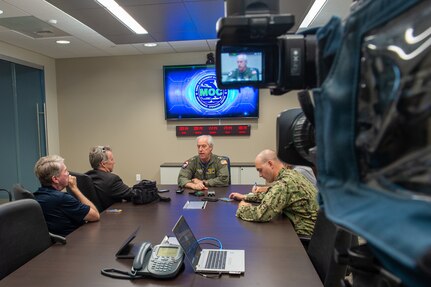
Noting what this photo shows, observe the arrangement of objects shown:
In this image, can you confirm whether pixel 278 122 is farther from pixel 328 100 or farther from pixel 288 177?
pixel 288 177

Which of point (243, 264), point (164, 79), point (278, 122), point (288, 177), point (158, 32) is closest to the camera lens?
point (278, 122)

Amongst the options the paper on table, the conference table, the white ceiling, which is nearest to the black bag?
the conference table

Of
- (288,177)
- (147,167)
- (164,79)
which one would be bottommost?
(147,167)

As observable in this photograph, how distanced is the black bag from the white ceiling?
1601mm

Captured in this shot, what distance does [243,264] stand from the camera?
1406 millimetres

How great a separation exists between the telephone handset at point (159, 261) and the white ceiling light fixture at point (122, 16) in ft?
7.33

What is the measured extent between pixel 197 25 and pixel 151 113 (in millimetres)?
2231

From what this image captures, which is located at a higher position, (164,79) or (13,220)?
(164,79)

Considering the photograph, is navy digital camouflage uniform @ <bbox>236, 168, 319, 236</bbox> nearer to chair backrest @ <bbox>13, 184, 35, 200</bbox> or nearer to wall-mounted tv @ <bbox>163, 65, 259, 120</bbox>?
chair backrest @ <bbox>13, 184, 35, 200</bbox>

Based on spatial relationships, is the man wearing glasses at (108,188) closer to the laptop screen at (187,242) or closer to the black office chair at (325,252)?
the laptop screen at (187,242)

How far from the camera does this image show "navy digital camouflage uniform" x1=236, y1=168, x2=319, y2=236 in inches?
78.4

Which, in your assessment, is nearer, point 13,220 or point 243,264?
point 243,264

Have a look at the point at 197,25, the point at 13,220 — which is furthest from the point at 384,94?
the point at 197,25

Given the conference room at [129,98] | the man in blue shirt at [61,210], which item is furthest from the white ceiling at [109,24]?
the man in blue shirt at [61,210]
